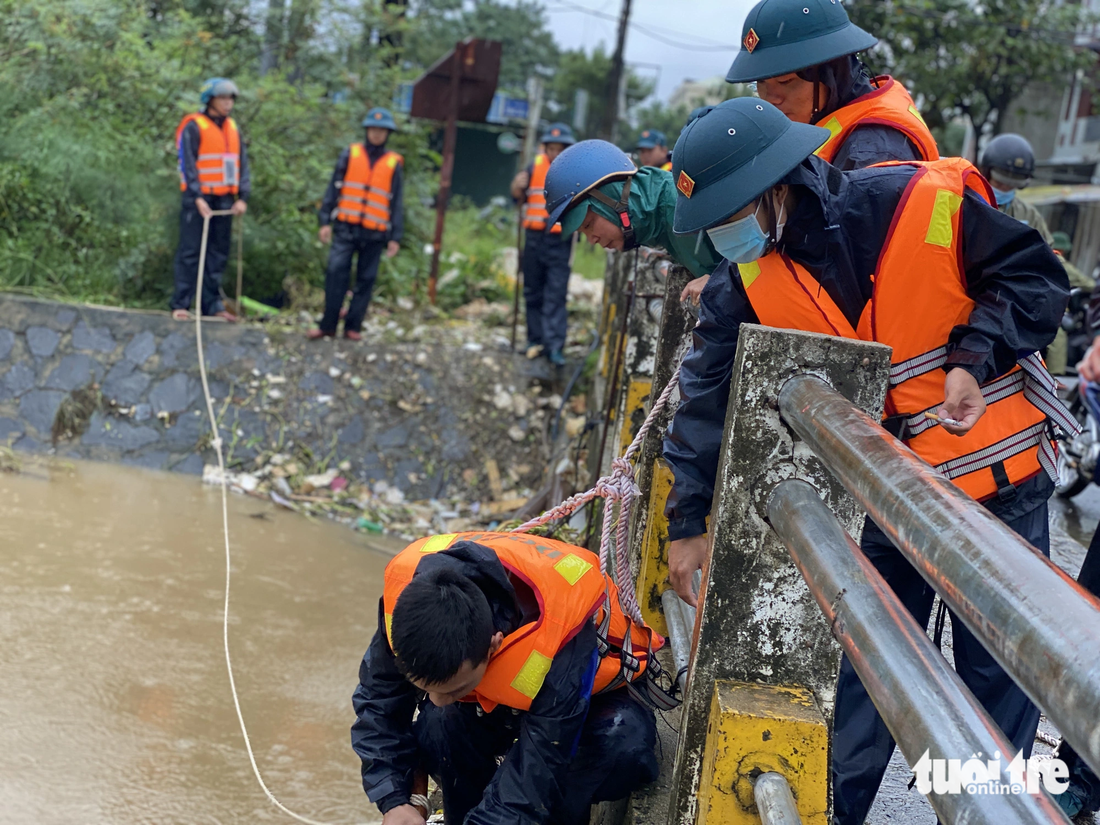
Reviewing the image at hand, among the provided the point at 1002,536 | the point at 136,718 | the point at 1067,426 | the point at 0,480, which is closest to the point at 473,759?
the point at 1067,426

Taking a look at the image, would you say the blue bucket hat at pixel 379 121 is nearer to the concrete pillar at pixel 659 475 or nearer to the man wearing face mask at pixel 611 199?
the man wearing face mask at pixel 611 199

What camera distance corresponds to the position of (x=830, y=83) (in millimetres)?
2250

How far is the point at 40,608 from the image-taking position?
4746 millimetres

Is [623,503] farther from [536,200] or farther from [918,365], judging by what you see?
[536,200]

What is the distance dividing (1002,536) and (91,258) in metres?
8.69

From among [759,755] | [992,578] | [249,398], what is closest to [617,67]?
[249,398]

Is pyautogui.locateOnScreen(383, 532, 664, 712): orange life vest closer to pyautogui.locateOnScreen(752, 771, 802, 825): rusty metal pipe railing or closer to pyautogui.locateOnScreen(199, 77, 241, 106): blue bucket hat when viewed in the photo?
pyautogui.locateOnScreen(752, 771, 802, 825): rusty metal pipe railing

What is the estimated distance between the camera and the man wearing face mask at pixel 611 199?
294 centimetres

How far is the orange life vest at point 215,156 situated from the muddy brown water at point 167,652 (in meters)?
2.35

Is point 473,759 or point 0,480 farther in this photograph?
point 0,480

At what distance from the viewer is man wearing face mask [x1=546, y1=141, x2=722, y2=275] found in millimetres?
2941

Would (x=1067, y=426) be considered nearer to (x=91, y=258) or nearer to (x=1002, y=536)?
(x=1002, y=536)

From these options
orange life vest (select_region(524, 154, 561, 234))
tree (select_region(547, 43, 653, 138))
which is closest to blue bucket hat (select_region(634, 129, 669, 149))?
orange life vest (select_region(524, 154, 561, 234))


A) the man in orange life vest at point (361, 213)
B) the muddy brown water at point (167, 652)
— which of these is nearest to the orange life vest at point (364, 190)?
the man in orange life vest at point (361, 213)
